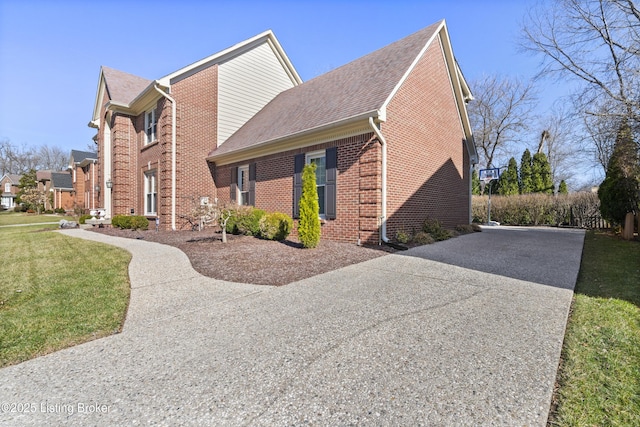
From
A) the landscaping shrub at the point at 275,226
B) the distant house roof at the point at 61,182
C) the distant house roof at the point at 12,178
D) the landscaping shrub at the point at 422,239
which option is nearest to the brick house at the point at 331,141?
the landscaping shrub at the point at 422,239

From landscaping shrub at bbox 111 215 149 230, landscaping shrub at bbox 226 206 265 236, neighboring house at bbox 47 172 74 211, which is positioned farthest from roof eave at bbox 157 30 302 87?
neighboring house at bbox 47 172 74 211

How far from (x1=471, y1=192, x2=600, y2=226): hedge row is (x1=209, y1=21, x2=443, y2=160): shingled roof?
477 inches

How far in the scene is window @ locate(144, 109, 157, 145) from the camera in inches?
560

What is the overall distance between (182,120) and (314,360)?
13.0 metres

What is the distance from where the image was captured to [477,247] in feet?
27.1

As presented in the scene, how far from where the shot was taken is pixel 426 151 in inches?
415

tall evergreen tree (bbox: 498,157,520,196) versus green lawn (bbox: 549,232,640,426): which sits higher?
tall evergreen tree (bbox: 498,157,520,196)

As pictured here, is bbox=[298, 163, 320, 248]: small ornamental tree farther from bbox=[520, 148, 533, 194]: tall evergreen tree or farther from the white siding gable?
bbox=[520, 148, 533, 194]: tall evergreen tree

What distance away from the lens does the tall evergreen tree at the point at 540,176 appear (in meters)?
23.4

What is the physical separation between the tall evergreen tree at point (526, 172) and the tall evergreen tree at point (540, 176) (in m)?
0.26

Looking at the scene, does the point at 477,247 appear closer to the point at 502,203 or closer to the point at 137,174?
the point at 502,203

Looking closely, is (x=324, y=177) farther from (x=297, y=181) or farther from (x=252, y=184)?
(x=252, y=184)

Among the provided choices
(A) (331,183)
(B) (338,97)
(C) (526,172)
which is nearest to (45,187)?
(B) (338,97)

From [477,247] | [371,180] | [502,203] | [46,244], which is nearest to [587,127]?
[502,203]
